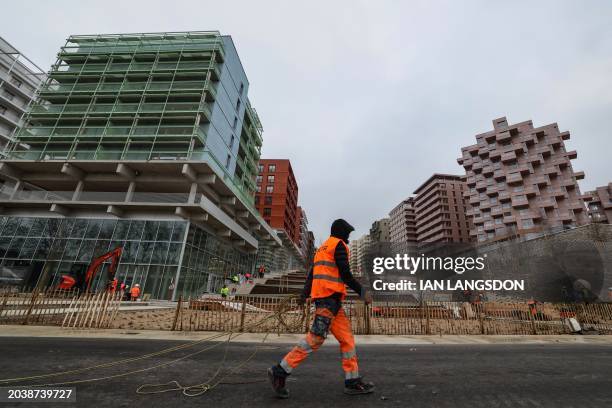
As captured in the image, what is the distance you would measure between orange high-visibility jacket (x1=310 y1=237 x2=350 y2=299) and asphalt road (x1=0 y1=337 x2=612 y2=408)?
109 centimetres

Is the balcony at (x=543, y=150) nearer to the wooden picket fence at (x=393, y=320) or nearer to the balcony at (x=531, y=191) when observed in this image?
the balcony at (x=531, y=191)

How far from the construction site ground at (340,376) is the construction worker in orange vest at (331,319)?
196mm

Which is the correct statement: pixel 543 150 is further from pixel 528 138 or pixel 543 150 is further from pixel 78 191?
pixel 78 191

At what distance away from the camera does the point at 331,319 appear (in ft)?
10.7

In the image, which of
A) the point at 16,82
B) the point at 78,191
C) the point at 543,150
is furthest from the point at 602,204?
the point at 16,82

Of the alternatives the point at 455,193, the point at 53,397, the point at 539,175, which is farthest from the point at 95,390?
the point at 455,193

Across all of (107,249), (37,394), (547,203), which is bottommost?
(37,394)

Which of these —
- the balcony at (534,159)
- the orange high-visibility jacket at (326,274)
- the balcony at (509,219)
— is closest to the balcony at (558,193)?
the balcony at (534,159)

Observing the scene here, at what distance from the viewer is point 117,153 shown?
85.1 feet

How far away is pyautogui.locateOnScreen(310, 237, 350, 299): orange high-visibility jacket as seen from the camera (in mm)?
3309

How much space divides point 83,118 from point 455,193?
9002cm

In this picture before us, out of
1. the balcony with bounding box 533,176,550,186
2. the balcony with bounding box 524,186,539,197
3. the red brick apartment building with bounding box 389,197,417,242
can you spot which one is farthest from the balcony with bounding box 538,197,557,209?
the red brick apartment building with bounding box 389,197,417,242

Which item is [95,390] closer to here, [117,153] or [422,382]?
[422,382]

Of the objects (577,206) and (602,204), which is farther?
(602,204)
